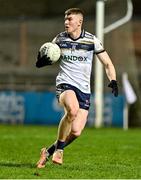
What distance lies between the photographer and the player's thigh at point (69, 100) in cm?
996

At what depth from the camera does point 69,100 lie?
998cm

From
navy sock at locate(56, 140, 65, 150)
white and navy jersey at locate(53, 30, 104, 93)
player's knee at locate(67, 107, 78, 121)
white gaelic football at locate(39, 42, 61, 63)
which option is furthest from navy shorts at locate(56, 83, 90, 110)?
navy sock at locate(56, 140, 65, 150)

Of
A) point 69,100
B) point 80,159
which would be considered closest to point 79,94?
point 69,100

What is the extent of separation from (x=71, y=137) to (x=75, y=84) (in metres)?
0.75

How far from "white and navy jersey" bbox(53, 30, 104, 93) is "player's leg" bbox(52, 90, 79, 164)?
224 millimetres

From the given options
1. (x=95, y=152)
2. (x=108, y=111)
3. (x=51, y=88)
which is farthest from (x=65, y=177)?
(x=51, y=88)

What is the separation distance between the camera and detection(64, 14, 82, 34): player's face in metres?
10.2

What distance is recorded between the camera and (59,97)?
1025 cm

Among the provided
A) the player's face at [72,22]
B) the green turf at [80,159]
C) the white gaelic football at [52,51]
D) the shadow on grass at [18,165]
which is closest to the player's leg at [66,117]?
the green turf at [80,159]

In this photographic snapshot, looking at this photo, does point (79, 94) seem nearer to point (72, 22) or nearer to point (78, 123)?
point (78, 123)

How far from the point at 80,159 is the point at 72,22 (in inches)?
111

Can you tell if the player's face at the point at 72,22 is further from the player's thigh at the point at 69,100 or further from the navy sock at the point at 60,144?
the navy sock at the point at 60,144

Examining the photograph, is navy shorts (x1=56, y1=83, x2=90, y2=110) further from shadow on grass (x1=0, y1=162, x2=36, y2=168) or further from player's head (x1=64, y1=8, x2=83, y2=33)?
shadow on grass (x1=0, y1=162, x2=36, y2=168)

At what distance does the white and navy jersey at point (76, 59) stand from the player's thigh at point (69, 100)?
204mm
